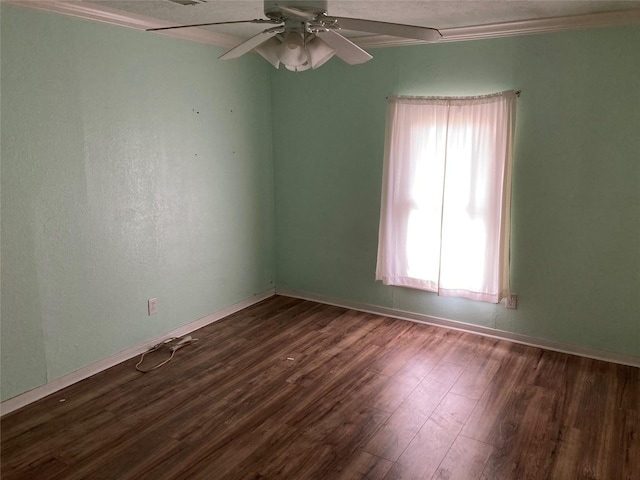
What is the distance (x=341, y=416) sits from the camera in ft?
9.80

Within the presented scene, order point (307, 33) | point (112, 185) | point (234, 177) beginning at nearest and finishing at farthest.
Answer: point (307, 33) → point (112, 185) → point (234, 177)

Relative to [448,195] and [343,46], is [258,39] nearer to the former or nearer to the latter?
[343,46]

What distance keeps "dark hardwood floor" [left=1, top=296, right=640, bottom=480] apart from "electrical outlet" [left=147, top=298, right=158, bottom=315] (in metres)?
0.36

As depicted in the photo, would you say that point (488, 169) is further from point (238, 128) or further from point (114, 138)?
point (114, 138)

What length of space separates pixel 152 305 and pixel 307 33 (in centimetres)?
244

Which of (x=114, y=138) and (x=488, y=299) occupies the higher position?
(x=114, y=138)

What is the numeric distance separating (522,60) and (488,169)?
806 millimetres

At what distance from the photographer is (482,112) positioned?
12.4 feet

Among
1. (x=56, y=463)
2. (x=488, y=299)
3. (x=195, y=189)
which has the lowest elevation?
(x=56, y=463)

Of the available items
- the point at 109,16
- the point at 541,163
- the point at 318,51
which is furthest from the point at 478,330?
the point at 109,16

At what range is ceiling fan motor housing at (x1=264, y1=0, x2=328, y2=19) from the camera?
2.09m

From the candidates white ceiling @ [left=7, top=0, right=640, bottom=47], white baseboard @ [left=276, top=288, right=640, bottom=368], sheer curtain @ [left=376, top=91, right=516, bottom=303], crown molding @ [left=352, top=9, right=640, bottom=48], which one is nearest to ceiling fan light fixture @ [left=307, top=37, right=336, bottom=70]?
white ceiling @ [left=7, top=0, right=640, bottom=47]

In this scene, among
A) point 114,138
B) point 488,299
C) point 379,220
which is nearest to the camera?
point 114,138

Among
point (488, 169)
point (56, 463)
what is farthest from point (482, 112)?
point (56, 463)
